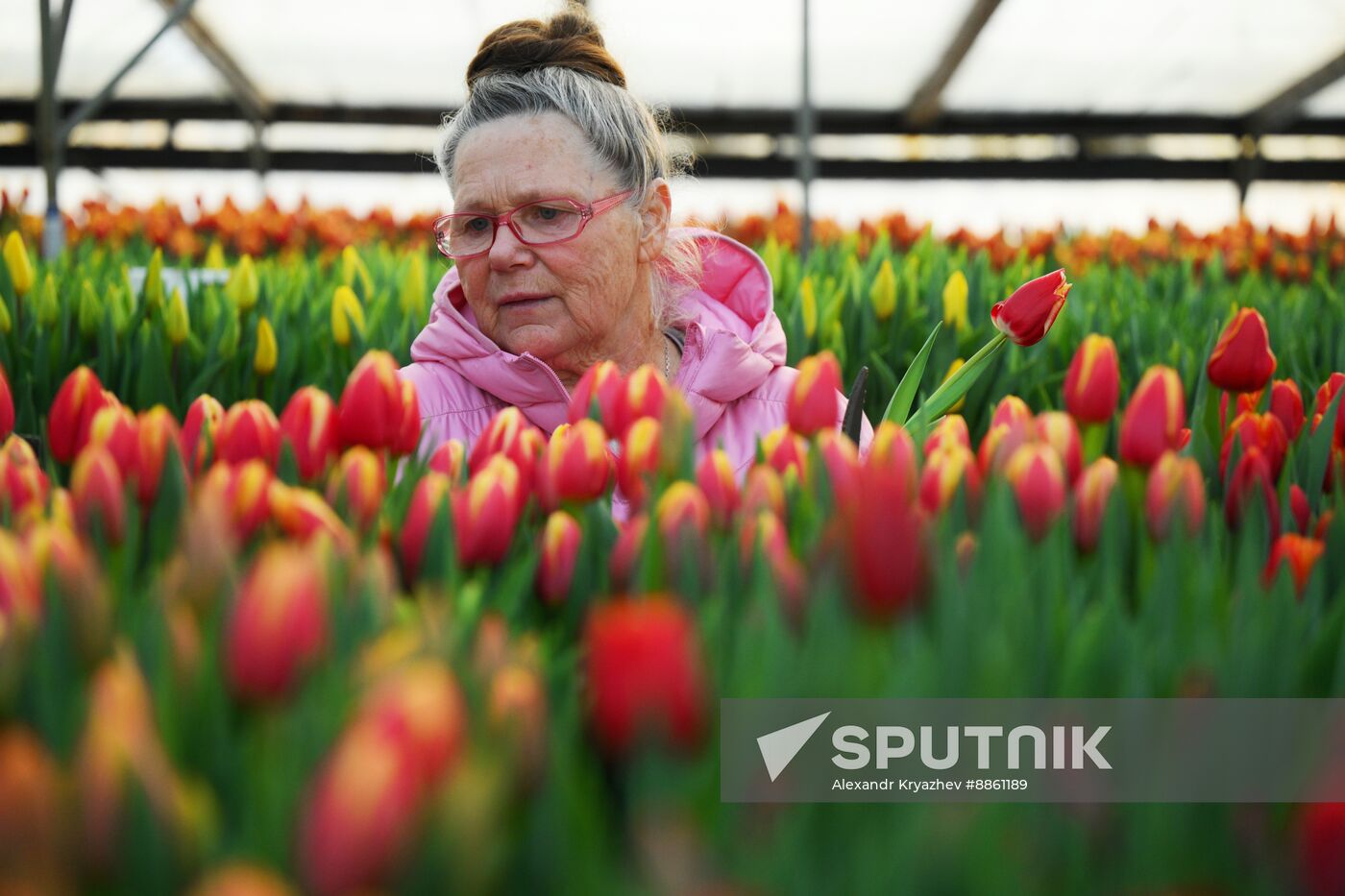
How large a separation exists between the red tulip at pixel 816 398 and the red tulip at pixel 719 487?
0.17 m

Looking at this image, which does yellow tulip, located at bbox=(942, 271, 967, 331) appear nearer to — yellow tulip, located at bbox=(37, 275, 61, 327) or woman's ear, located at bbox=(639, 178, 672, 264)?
Result: woman's ear, located at bbox=(639, 178, 672, 264)

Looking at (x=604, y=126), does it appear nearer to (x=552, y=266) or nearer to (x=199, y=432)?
(x=552, y=266)

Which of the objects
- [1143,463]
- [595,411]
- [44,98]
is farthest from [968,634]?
[44,98]

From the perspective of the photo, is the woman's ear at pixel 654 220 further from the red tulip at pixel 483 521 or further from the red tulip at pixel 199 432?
the red tulip at pixel 483 521

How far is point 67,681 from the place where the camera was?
0.64 metres

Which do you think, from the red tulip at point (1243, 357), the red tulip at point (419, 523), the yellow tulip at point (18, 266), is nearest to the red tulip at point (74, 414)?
the red tulip at point (419, 523)

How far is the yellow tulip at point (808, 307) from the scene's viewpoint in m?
2.70

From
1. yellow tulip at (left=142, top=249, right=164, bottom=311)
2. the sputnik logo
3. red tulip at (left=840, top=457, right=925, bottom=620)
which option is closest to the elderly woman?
yellow tulip at (left=142, top=249, right=164, bottom=311)

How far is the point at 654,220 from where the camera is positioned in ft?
8.63

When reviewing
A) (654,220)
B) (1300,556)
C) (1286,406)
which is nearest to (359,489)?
(1300,556)

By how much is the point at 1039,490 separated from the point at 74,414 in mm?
902

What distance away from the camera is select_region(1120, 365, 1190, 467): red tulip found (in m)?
1.04

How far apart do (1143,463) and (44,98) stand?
589cm

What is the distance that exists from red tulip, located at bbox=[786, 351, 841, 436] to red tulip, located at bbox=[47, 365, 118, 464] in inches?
26.0
